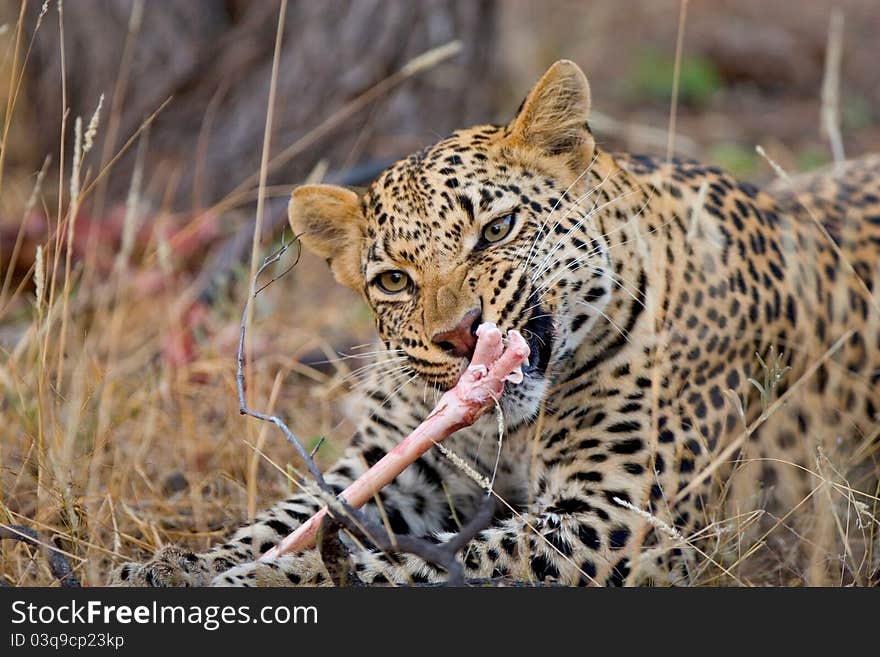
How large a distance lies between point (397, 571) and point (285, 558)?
1.32ft

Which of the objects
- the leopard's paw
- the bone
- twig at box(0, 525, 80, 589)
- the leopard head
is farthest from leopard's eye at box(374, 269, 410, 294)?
twig at box(0, 525, 80, 589)

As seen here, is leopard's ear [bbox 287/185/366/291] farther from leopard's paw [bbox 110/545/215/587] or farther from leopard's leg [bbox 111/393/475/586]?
leopard's paw [bbox 110/545/215/587]

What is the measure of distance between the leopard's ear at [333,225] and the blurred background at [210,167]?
0.13 meters

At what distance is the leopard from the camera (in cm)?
387

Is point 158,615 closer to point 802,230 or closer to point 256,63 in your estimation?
point 802,230

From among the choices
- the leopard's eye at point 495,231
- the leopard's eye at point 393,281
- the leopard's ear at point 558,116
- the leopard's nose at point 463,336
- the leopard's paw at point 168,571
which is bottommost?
the leopard's paw at point 168,571

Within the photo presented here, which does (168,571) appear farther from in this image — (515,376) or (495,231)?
(495,231)

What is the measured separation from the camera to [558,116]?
13.9ft

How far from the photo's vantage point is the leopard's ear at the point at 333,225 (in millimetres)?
4410

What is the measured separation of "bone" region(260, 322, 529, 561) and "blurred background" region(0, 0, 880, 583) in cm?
45

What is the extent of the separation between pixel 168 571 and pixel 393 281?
1316 millimetres

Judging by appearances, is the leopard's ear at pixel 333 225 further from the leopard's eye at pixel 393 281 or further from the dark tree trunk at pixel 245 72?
the dark tree trunk at pixel 245 72

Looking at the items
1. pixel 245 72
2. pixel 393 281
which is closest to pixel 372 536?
pixel 393 281

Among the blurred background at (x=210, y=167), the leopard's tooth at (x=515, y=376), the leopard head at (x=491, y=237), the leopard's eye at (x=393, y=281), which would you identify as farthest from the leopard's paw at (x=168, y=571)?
the leopard's tooth at (x=515, y=376)
